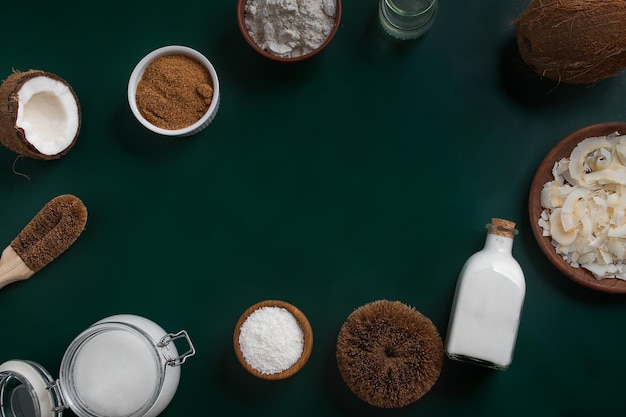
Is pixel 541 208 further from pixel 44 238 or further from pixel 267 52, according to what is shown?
pixel 44 238

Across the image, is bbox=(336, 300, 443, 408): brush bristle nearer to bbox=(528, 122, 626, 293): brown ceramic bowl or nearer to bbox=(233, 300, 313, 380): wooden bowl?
bbox=(233, 300, 313, 380): wooden bowl

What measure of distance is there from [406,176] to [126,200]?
51 centimetres

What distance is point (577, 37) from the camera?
2.97 ft

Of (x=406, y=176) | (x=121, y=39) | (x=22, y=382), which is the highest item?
(x=121, y=39)

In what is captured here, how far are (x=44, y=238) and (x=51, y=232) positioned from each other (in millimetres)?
17

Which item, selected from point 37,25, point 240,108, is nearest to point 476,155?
point 240,108

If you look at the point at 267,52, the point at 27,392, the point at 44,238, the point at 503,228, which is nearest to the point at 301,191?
the point at 267,52

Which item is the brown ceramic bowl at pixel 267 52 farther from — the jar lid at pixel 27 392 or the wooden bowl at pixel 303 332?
the jar lid at pixel 27 392

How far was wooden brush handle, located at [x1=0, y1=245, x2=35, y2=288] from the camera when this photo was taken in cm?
103

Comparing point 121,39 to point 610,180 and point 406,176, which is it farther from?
point 610,180

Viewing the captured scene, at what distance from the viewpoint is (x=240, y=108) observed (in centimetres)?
108

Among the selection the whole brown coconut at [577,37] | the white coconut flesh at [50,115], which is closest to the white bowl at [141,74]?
the white coconut flesh at [50,115]

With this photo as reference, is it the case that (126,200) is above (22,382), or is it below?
above

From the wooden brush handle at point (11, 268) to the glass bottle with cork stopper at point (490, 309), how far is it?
740mm
